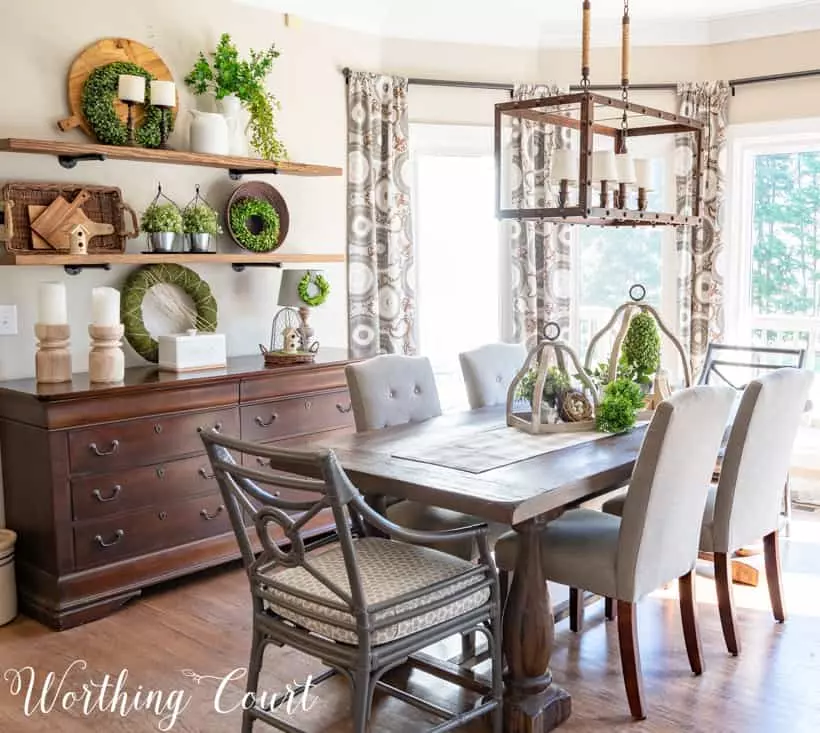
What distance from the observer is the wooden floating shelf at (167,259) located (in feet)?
11.8

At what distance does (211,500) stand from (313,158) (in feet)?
6.37

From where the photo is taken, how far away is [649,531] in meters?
2.70

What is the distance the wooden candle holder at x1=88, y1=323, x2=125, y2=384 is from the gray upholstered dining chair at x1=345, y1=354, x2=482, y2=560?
96cm

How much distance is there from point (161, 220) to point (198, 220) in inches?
7.3

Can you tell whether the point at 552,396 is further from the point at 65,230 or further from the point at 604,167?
the point at 65,230

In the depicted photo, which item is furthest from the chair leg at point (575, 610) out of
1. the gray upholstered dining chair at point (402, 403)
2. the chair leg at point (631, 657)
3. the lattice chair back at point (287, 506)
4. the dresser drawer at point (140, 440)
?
the dresser drawer at point (140, 440)

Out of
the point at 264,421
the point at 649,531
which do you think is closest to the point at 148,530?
the point at 264,421

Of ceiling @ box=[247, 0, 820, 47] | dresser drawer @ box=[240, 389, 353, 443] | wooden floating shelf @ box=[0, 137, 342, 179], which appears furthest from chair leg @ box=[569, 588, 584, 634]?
ceiling @ box=[247, 0, 820, 47]

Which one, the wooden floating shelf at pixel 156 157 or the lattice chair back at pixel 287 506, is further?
the wooden floating shelf at pixel 156 157

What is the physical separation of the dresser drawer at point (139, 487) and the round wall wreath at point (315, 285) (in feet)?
3.23

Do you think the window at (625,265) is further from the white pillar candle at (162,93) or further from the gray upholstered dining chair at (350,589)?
the gray upholstered dining chair at (350,589)

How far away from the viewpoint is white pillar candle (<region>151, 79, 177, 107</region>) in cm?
392

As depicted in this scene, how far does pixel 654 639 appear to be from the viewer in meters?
3.37

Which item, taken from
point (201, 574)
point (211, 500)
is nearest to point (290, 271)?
point (211, 500)
